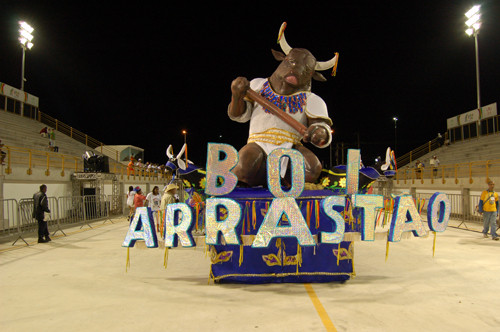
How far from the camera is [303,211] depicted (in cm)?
409

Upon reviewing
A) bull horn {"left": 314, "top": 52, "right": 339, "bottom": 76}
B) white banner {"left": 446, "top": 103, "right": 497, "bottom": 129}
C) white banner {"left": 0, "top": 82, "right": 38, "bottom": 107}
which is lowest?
bull horn {"left": 314, "top": 52, "right": 339, "bottom": 76}

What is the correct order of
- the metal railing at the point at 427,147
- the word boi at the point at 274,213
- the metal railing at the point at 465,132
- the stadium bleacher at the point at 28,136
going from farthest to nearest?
the metal railing at the point at 427,147 < the metal railing at the point at 465,132 < the stadium bleacher at the point at 28,136 < the word boi at the point at 274,213

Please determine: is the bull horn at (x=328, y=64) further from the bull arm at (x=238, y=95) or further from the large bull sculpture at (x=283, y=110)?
the bull arm at (x=238, y=95)

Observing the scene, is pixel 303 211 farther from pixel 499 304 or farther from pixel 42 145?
pixel 42 145

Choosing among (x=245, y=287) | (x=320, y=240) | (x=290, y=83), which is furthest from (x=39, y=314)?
(x=290, y=83)

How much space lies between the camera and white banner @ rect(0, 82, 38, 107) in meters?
19.5

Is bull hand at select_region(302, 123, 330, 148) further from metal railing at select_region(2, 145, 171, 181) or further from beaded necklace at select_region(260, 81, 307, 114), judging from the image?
metal railing at select_region(2, 145, 171, 181)

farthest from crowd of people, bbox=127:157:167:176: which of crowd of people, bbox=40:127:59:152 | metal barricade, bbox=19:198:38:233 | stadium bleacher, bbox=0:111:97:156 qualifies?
metal barricade, bbox=19:198:38:233

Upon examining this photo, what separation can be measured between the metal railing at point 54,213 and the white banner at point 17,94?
36.3ft

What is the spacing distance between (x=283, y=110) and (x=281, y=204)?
1381mm

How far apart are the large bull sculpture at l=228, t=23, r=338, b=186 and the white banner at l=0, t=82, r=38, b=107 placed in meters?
20.7

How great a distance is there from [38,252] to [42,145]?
12.4 metres

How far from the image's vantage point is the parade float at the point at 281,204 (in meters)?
3.67

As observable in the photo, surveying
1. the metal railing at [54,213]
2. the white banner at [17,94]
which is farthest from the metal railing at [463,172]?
the white banner at [17,94]
